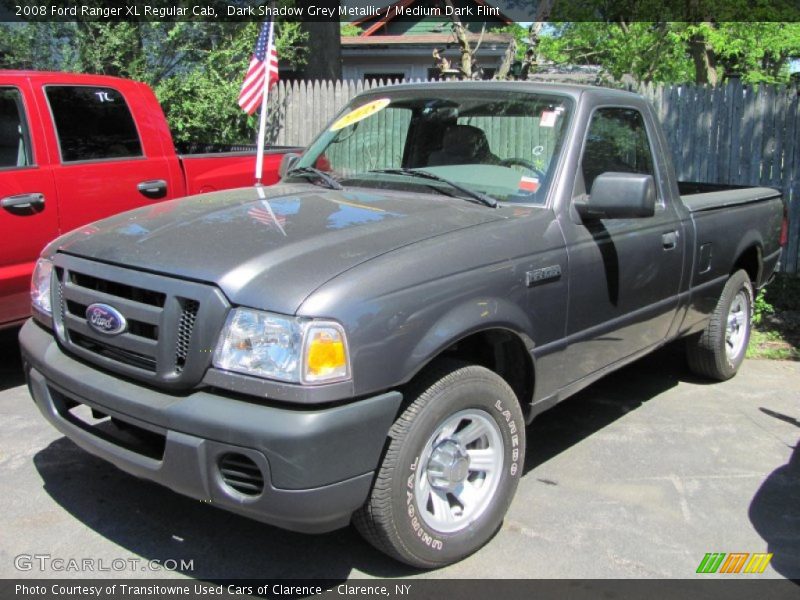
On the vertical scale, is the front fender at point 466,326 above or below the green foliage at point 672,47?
below

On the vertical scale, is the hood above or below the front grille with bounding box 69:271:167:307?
above

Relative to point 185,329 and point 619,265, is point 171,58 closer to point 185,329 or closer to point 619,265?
point 619,265

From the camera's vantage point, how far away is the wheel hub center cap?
3.10 metres

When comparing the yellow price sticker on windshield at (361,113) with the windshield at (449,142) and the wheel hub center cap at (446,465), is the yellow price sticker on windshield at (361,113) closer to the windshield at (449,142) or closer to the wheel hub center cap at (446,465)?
the windshield at (449,142)

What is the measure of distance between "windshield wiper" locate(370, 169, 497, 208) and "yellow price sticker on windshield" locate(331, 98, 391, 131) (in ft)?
1.41

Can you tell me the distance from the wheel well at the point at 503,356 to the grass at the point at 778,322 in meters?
3.74

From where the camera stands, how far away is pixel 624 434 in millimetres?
4719

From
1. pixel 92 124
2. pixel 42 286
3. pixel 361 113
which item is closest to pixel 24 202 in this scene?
pixel 92 124

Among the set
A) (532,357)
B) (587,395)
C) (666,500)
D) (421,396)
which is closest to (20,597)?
(421,396)

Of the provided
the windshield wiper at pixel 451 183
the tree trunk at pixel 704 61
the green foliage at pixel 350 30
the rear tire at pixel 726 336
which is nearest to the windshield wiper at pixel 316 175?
the windshield wiper at pixel 451 183

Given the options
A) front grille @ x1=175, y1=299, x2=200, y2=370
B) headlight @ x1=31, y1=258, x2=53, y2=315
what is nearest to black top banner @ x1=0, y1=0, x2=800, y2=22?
headlight @ x1=31, y1=258, x2=53, y2=315

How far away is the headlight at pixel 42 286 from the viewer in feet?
11.2

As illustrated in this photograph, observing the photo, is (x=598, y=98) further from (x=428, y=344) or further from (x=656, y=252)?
(x=428, y=344)

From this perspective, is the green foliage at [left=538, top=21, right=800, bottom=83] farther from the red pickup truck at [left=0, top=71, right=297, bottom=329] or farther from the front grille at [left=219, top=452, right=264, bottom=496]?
the front grille at [left=219, top=452, right=264, bottom=496]
